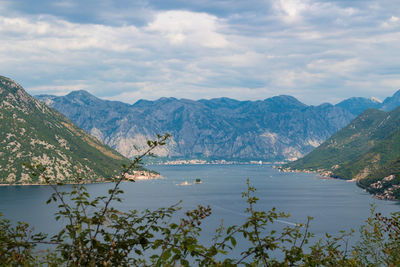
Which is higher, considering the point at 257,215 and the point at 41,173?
the point at 41,173

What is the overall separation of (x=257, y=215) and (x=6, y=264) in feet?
21.6

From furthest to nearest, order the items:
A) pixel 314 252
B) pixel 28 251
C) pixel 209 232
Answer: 1. pixel 209 232
2. pixel 314 252
3. pixel 28 251

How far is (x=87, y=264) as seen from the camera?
10102mm

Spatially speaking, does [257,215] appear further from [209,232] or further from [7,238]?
[209,232]

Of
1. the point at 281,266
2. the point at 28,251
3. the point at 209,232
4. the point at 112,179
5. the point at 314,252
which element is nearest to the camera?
the point at 281,266

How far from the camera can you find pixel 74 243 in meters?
10.1

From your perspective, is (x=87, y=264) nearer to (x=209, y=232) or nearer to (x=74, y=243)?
(x=74, y=243)

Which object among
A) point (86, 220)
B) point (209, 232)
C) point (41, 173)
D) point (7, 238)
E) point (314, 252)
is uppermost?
point (41, 173)

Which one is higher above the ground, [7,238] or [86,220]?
[86,220]

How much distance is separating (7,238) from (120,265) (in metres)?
3.20

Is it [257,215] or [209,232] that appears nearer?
[257,215]

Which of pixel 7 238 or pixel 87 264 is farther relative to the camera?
pixel 7 238

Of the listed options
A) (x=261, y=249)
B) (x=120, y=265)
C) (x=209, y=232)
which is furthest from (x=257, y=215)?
(x=209, y=232)

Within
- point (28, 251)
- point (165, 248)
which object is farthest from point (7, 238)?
point (165, 248)
